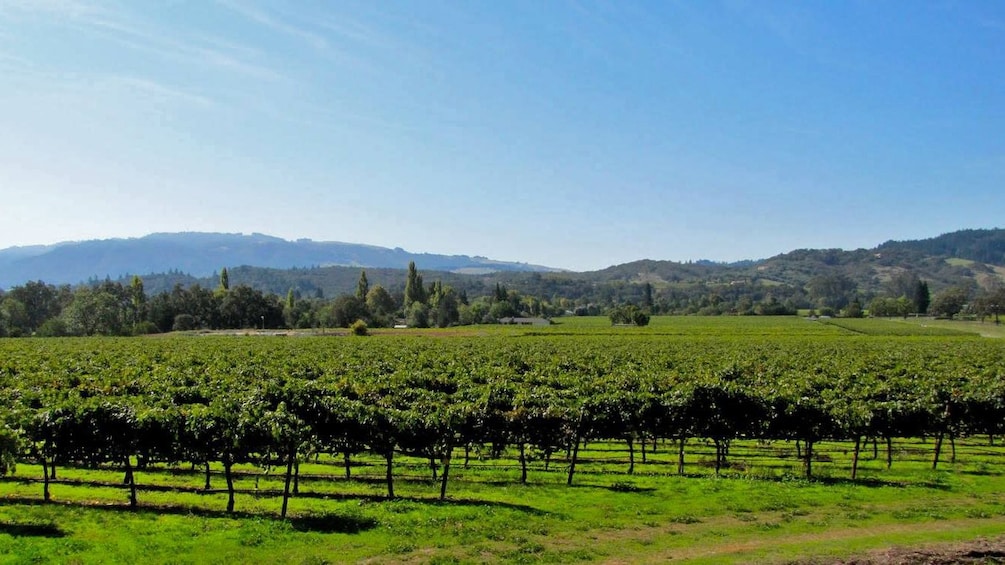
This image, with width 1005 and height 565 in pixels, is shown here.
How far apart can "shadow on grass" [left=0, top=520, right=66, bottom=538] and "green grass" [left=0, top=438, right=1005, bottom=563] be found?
0.06 metres

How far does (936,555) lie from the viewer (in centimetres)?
1819

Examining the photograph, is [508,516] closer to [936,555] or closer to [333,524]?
[333,524]

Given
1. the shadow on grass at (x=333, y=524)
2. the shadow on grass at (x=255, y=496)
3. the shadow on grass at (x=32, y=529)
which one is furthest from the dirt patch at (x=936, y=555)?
the shadow on grass at (x=32, y=529)

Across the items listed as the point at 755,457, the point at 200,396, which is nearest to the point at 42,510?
the point at 200,396

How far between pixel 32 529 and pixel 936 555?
27578 mm

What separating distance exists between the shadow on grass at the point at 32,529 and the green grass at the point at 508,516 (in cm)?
6

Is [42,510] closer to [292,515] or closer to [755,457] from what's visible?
[292,515]

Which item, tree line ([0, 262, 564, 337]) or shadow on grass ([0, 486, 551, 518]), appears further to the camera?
tree line ([0, 262, 564, 337])

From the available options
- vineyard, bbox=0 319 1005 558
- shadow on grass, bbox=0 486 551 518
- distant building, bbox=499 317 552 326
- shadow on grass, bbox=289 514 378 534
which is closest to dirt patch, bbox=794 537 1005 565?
vineyard, bbox=0 319 1005 558

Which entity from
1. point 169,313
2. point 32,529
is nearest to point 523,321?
point 169,313

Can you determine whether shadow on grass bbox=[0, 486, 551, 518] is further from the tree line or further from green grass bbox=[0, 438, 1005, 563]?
the tree line

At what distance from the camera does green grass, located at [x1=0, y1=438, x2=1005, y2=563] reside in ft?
60.2

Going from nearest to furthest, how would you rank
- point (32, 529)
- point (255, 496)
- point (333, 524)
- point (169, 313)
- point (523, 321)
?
point (32, 529), point (333, 524), point (255, 496), point (169, 313), point (523, 321)

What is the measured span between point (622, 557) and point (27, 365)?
5224cm
